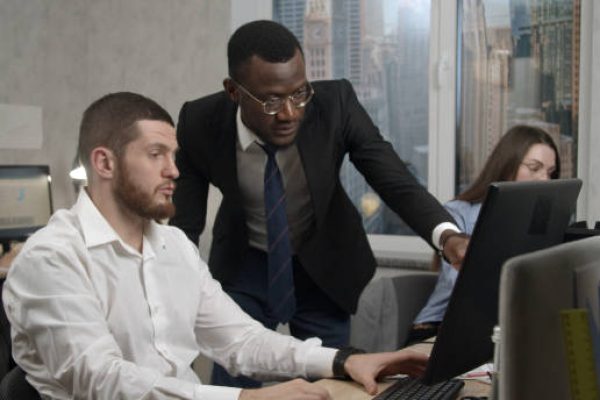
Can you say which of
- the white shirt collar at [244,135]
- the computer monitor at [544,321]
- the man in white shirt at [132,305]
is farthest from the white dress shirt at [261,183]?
the computer monitor at [544,321]

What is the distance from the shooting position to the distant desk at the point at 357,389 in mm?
1200

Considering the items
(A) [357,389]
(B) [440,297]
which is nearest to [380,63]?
(B) [440,297]

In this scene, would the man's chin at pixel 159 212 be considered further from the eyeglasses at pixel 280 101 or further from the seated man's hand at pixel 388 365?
the seated man's hand at pixel 388 365

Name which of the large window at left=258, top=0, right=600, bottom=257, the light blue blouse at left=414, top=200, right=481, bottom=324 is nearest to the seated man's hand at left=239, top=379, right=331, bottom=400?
the light blue blouse at left=414, top=200, right=481, bottom=324

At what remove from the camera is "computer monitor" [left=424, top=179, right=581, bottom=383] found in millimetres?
925

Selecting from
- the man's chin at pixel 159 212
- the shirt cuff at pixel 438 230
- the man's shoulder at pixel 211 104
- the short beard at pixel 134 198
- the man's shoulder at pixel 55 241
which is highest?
the man's shoulder at pixel 211 104

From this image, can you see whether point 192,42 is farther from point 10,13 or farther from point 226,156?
point 226,156

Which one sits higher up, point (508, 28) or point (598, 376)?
point (508, 28)

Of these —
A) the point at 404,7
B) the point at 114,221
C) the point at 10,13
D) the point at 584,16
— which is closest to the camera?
the point at 114,221

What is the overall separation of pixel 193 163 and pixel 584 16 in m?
1.67

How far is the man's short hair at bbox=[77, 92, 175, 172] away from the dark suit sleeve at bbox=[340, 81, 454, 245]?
0.55 m

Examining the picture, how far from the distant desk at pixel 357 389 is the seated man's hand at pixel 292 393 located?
8cm

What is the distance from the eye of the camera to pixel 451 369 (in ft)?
3.32

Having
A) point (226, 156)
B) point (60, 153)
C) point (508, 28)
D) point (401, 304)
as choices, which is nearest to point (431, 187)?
point (508, 28)
